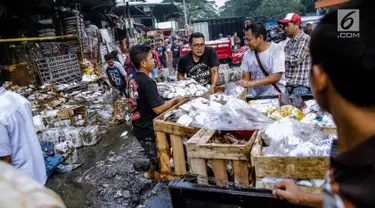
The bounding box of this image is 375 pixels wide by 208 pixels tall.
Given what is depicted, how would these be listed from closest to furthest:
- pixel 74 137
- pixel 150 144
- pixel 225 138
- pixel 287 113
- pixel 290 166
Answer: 1. pixel 290 166
2. pixel 225 138
3. pixel 287 113
4. pixel 150 144
5. pixel 74 137

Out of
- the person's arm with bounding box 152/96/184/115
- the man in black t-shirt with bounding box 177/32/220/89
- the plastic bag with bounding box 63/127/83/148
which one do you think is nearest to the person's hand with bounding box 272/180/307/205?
the person's arm with bounding box 152/96/184/115

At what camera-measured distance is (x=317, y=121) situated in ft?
7.28

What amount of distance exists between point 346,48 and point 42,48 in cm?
1251

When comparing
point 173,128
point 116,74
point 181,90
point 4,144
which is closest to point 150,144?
point 181,90

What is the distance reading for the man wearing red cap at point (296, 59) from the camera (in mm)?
3777

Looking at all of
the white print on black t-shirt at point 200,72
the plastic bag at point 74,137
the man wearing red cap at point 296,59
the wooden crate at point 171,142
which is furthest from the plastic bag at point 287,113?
the plastic bag at point 74,137

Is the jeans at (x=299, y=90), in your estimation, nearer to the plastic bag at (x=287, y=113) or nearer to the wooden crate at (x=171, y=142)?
the plastic bag at (x=287, y=113)

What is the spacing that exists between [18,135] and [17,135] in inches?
0.4

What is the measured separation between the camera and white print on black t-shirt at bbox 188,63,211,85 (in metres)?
4.06

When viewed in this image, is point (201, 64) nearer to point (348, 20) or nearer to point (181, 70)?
point (181, 70)

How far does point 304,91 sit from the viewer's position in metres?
3.70

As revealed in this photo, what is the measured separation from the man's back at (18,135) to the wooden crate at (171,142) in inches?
41.7

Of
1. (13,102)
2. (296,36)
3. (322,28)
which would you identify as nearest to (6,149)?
(13,102)

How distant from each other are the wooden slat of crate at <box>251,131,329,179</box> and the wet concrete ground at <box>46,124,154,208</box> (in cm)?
209
